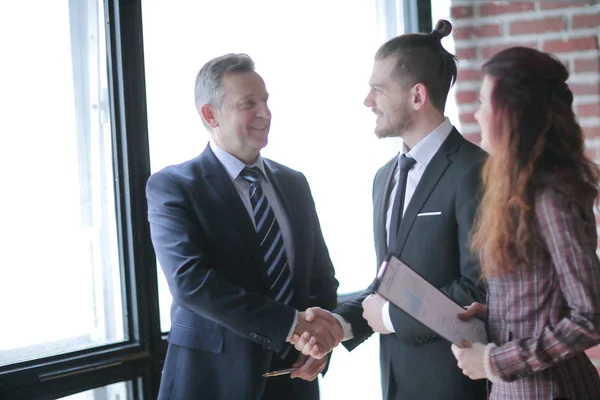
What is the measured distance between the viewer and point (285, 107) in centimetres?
303

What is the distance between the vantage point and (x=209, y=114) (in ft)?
7.58

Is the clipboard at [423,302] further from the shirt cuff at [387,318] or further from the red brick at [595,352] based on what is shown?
the red brick at [595,352]

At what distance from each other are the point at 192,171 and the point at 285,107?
3.15 feet

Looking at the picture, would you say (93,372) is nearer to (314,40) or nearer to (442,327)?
(442,327)

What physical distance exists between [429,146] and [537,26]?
129 centimetres

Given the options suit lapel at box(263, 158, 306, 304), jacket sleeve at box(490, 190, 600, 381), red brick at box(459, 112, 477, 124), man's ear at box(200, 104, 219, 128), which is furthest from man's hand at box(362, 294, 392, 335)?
red brick at box(459, 112, 477, 124)

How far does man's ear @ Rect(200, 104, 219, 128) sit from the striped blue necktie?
22 cm

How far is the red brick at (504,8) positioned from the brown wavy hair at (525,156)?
1.66 meters

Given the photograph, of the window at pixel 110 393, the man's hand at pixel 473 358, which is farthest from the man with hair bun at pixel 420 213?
the window at pixel 110 393

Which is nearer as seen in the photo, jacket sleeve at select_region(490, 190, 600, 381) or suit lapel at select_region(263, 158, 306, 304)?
jacket sleeve at select_region(490, 190, 600, 381)

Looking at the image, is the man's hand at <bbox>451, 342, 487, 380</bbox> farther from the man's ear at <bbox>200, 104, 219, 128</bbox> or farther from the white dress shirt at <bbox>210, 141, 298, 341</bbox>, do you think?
the man's ear at <bbox>200, 104, 219, 128</bbox>

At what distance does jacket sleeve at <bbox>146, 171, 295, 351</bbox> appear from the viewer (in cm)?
198

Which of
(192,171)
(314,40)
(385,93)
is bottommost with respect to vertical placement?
(192,171)

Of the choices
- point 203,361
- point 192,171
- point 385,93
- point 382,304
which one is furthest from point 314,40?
point 203,361
